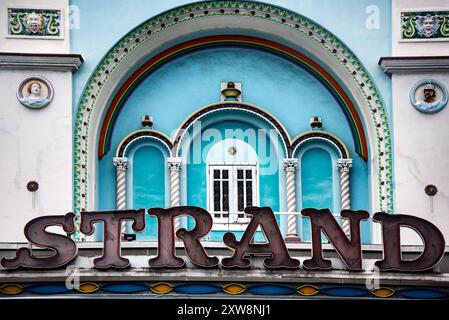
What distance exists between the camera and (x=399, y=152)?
17.7 meters

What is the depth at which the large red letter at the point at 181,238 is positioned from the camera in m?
15.5

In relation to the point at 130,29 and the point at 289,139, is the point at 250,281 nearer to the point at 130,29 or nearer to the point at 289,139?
the point at 289,139

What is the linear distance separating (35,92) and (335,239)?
20.0 ft

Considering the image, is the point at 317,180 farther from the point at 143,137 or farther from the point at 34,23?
the point at 34,23

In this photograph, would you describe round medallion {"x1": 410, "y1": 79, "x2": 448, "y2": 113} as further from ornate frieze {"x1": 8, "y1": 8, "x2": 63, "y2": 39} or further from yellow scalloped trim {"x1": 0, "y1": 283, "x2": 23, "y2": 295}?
yellow scalloped trim {"x1": 0, "y1": 283, "x2": 23, "y2": 295}

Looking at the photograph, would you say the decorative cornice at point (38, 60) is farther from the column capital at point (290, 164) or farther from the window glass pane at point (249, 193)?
the column capital at point (290, 164)

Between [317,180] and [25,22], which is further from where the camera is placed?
[317,180]

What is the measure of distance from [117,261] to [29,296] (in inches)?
59.2

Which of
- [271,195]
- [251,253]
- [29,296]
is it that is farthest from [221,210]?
[29,296]

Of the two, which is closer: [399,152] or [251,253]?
[251,253]

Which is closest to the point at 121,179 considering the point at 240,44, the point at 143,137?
the point at 143,137

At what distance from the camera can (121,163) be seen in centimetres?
1841

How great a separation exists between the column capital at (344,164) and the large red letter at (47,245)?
546 centimetres
